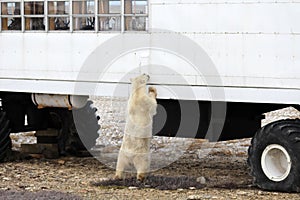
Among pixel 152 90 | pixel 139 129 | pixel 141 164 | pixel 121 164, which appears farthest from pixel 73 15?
pixel 141 164

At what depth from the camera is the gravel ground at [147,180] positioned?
31.0 feet

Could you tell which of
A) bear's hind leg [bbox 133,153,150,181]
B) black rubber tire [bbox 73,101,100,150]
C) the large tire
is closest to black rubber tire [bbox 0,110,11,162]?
the large tire

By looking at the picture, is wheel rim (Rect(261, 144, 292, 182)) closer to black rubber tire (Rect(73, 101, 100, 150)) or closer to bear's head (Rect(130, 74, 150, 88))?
bear's head (Rect(130, 74, 150, 88))

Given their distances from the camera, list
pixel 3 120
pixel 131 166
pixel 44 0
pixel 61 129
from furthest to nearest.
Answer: pixel 61 129 < pixel 3 120 < pixel 44 0 < pixel 131 166

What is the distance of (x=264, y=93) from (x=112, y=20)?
2.36m

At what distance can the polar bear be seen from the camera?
33.2 feet

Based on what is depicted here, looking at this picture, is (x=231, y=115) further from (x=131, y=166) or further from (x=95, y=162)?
(x=95, y=162)

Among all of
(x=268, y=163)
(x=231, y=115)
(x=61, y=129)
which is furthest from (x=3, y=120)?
(x=268, y=163)

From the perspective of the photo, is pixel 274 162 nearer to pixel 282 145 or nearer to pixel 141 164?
pixel 282 145

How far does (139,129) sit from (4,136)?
317 cm

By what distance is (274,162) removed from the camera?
392 inches

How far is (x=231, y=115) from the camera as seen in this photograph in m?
10.7

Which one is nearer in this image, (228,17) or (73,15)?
(228,17)

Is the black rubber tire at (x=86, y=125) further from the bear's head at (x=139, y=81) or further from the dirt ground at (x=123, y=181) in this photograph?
the bear's head at (x=139, y=81)
